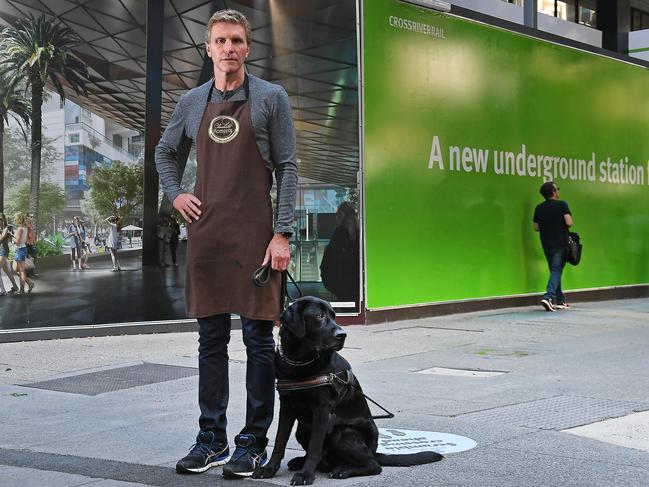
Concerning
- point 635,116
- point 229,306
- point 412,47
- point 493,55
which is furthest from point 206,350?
point 635,116

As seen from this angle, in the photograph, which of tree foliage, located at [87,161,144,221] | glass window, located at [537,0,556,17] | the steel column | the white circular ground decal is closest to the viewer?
the white circular ground decal

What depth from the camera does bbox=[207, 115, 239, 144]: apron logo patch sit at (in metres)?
4.78

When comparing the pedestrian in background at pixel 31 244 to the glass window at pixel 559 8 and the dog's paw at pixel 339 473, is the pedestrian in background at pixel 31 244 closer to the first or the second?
the dog's paw at pixel 339 473

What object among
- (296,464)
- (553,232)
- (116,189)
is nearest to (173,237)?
(116,189)

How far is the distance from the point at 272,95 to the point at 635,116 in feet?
43.4

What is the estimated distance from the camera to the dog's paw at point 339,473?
4465 mm

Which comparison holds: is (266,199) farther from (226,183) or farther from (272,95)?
(272,95)

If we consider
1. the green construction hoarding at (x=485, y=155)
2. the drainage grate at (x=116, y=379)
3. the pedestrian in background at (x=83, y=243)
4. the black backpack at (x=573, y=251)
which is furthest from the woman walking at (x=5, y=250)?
the black backpack at (x=573, y=251)

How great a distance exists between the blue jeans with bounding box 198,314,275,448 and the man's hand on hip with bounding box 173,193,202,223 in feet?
1.65

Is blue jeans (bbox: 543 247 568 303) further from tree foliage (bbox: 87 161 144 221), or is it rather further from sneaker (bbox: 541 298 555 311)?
tree foliage (bbox: 87 161 144 221)

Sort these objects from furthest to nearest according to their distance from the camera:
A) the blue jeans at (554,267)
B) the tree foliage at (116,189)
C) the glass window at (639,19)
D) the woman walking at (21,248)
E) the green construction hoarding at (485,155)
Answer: the glass window at (639,19), the blue jeans at (554,267), the green construction hoarding at (485,155), the tree foliage at (116,189), the woman walking at (21,248)

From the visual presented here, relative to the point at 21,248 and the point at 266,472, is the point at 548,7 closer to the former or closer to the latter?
the point at 21,248

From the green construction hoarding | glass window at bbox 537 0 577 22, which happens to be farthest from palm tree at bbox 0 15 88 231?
glass window at bbox 537 0 577 22

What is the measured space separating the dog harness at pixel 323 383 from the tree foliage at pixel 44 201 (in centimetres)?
626
